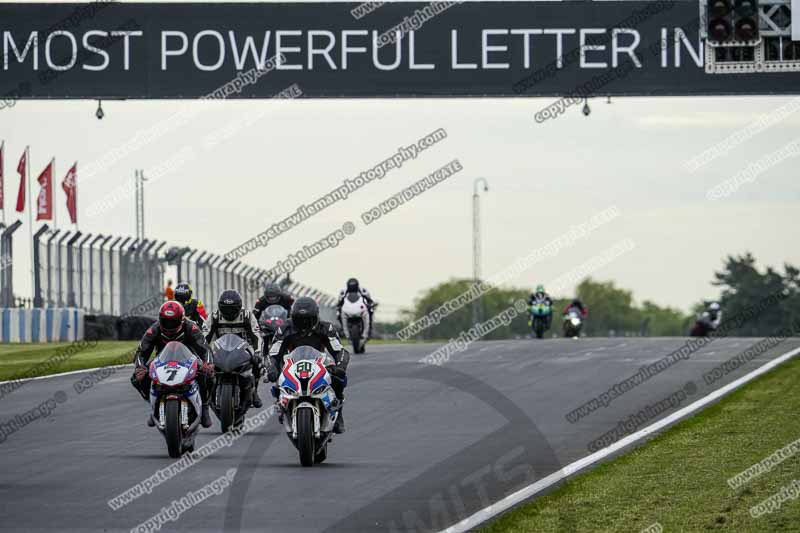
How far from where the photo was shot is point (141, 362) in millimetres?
15719

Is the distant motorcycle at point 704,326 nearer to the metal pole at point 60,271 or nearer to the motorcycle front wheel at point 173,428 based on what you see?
the metal pole at point 60,271

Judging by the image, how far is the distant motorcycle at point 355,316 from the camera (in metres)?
31.9

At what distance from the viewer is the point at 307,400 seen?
1470cm

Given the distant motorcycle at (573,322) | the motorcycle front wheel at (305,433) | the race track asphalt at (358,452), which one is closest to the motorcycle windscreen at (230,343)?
the race track asphalt at (358,452)

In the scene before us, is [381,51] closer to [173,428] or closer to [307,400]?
[173,428]

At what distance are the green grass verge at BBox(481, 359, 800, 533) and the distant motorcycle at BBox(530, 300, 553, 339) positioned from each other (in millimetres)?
25257

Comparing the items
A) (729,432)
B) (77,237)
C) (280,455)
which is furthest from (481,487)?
(77,237)

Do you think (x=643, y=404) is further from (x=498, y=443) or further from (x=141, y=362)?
(x=141, y=362)

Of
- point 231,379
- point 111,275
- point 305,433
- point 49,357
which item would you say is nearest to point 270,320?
point 231,379

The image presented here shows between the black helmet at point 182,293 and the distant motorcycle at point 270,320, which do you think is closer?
the black helmet at point 182,293

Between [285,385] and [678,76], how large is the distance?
61.0 ft

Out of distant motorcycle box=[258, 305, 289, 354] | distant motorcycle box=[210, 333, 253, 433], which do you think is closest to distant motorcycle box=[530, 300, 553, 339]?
distant motorcycle box=[258, 305, 289, 354]

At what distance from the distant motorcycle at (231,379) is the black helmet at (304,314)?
240cm

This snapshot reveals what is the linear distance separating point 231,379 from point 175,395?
247 cm
